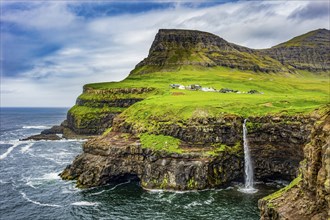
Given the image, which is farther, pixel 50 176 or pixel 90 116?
pixel 90 116

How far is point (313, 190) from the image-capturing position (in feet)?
119

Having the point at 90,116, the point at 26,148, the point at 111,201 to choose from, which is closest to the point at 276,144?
the point at 111,201

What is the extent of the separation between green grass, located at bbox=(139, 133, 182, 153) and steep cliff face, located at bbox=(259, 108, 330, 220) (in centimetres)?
5091

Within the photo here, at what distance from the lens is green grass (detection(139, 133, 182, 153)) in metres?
92.2

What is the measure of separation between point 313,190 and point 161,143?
60670 mm

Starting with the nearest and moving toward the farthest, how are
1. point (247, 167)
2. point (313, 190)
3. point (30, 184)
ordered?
point (313, 190), point (247, 167), point (30, 184)

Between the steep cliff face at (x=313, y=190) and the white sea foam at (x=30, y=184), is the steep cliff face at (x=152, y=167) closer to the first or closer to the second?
the white sea foam at (x=30, y=184)

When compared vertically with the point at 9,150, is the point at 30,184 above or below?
below

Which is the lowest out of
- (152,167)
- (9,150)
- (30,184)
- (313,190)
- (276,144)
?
(30,184)

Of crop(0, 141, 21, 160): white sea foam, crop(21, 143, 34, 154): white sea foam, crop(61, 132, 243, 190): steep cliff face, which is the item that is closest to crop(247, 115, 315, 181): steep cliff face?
crop(61, 132, 243, 190): steep cliff face

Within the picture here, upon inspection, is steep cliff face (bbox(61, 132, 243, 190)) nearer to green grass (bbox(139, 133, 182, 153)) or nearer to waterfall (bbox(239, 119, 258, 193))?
green grass (bbox(139, 133, 182, 153))

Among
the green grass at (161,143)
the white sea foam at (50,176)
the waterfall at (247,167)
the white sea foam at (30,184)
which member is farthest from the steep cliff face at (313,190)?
the white sea foam at (50,176)

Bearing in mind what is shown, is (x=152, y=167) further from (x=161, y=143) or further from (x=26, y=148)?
(x=26, y=148)

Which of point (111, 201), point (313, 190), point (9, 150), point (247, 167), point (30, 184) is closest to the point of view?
point (313, 190)
